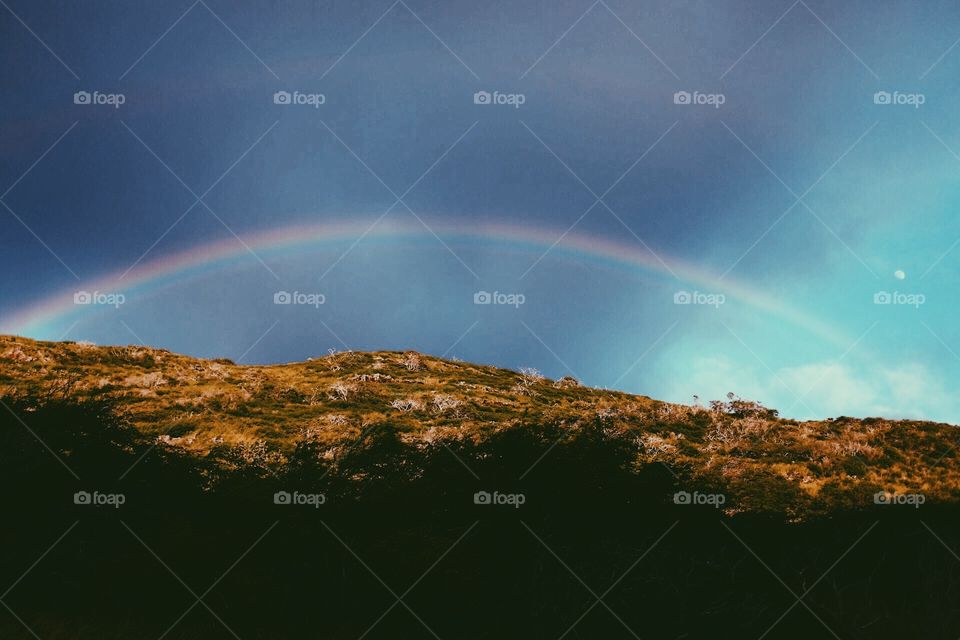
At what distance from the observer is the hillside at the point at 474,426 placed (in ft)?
36.8

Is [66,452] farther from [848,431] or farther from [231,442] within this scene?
[848,431]

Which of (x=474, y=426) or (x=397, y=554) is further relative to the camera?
(x=474, y=426)

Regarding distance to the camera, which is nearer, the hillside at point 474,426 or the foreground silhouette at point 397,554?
the foreground silhouette at point 397,554

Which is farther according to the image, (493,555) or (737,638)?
(493,555)

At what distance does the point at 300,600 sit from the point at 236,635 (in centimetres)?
115

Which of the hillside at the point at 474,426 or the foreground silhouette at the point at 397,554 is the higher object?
the hillside at the point at 474,426

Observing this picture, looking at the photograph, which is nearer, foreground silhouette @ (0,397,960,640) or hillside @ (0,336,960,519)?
foreground silhouette @ (0,397,960,640)

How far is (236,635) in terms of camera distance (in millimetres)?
10055

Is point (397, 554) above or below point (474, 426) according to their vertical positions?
below

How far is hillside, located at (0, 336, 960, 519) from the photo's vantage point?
11203 millimetres

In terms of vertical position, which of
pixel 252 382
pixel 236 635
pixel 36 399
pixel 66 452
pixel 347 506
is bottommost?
pixel 236 635

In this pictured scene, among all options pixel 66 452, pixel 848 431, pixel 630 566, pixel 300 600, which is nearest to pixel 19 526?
pixel 66 452

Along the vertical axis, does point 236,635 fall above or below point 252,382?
below

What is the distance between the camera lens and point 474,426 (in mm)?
11883
